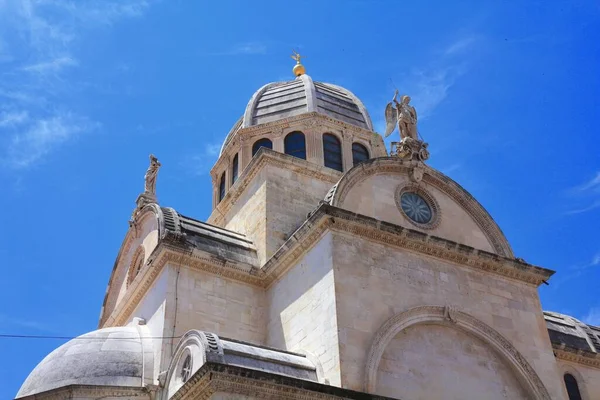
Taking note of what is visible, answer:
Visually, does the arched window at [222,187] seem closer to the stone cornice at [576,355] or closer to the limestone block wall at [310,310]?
the limestone block wall at [310,310]

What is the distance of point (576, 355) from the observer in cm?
2205

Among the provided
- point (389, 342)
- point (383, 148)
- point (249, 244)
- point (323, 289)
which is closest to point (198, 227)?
point (249, 244)

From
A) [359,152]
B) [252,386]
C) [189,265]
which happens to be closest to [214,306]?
[189,265]

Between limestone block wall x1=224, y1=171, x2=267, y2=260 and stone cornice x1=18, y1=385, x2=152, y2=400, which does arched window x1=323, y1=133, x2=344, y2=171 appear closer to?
limestone block wall x1=224, y1=171, x2=267, y2=260

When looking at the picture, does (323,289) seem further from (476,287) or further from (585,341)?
(585,341)

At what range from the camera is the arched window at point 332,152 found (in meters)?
24.1

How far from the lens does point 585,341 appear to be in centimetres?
2292

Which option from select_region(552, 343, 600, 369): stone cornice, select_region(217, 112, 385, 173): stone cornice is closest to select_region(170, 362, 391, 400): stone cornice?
select_region(552, 343, 600, 369): stone cornice

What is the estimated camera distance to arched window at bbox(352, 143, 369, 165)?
983 inches

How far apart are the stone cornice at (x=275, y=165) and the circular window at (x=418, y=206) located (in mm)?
3564

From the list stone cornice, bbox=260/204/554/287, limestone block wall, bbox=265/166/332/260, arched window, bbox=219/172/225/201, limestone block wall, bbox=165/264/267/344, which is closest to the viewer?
stone cornice, bbox=260/204/554/287

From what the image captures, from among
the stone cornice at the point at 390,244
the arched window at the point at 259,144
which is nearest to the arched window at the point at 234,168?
the arched window at the point at 259,144

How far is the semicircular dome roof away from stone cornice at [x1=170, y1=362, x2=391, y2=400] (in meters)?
13.0

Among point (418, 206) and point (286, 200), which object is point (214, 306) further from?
point (418, 206)
